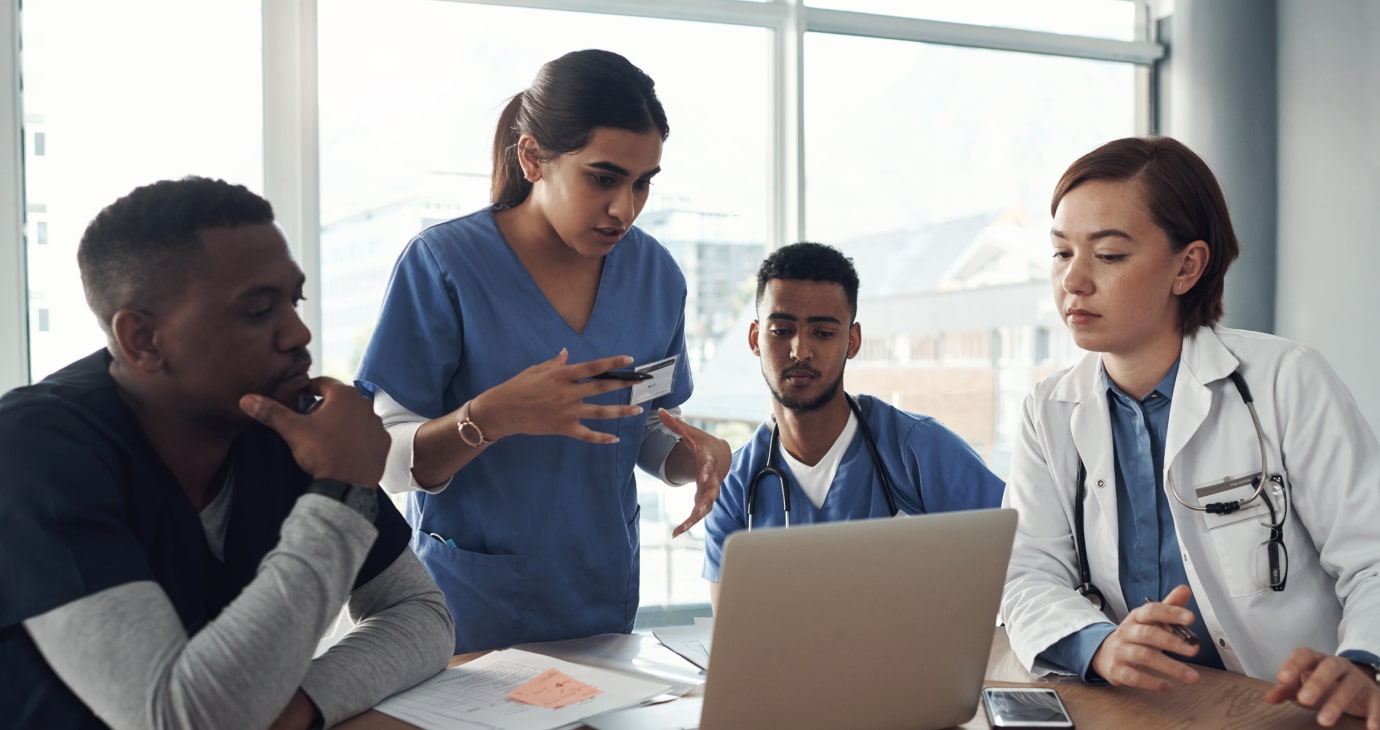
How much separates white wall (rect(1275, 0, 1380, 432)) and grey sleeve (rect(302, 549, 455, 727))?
3.55 m

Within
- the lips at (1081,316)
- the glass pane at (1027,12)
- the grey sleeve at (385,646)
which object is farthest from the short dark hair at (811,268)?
the glass pane at (1027,12)

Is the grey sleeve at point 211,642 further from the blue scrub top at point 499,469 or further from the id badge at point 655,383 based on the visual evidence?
the id badge at point 655,383

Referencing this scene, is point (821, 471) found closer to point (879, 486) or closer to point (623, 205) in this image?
point (879, 486)

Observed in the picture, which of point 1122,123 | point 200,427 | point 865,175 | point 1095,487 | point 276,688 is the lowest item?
point 276,688

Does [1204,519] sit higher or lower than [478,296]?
lower

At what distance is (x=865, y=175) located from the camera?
389cm

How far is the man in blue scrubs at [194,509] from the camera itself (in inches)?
39.5

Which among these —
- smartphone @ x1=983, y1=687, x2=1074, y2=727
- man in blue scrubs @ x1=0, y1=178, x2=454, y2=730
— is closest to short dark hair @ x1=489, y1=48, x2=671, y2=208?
man in blue scrubs @ x1=0, y1=178, x2=454, y2=730

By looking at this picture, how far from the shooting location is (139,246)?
115 cm

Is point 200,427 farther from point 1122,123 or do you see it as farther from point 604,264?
point 1122,123

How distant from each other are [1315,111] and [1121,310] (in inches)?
109

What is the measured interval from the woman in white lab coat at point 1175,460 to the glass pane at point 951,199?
6.95 ft

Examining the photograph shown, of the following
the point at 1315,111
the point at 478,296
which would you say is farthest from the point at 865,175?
the point at 478,296

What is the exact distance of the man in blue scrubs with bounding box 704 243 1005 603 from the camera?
2146 mm
